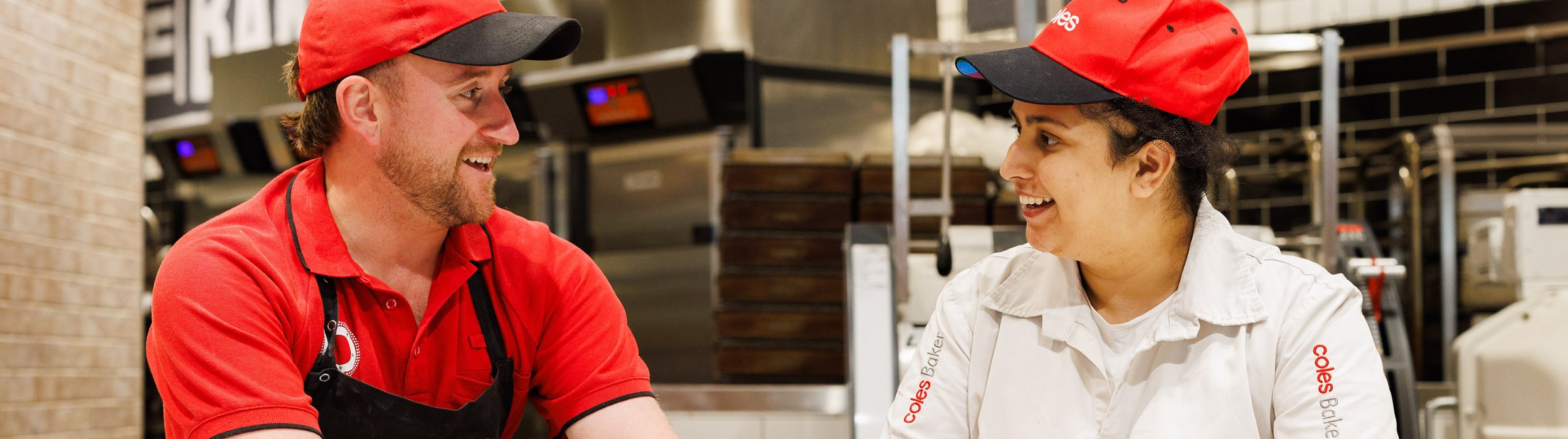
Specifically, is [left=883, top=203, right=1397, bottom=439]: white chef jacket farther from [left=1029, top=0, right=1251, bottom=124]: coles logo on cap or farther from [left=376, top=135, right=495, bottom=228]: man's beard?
[left=376, top=135, right=495, bottom=228]: man's beard

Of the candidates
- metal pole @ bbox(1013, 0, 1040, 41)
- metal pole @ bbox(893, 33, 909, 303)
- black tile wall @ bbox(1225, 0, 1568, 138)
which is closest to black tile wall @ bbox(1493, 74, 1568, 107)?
black tile wall @ bbox(1225, 0, 1568, 138)

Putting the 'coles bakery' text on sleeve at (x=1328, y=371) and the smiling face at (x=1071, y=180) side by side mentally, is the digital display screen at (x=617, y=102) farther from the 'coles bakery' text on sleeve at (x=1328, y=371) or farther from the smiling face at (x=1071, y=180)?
the 'coles bakery' text on sleeve at (x=1328, y=371)

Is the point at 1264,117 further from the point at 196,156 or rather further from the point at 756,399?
the point at 196,156

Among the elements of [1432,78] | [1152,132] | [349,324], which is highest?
[1432,78]

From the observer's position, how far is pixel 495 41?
154cm

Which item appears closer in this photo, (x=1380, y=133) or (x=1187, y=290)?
(x=1187, y=290)

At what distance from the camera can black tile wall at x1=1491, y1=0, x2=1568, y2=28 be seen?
492 cm

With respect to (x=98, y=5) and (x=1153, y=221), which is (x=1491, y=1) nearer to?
(x=1153, y=221)

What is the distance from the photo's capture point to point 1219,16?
148cm

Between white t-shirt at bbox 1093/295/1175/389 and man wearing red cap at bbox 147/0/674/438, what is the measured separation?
63 cm

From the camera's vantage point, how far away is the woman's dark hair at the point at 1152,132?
4.79 feet

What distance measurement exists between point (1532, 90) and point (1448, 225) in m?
1.10

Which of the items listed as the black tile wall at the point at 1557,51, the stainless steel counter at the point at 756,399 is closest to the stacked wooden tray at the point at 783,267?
the stainless steel counter at the point at 756,399

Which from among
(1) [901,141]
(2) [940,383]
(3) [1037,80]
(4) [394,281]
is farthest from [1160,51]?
(1) [901,141]
